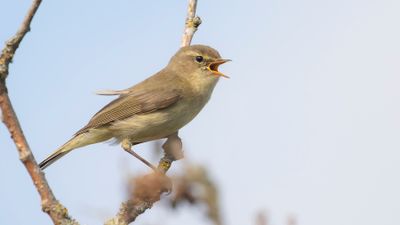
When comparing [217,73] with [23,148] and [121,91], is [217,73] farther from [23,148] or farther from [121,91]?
[23,148]

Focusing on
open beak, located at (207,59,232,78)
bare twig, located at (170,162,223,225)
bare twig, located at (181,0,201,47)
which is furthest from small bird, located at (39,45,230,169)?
bare twig, located at (170,162,223,225)

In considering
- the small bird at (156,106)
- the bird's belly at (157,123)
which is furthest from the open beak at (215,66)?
the bird's belly at (157,123)

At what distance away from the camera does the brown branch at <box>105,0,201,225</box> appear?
1.40m

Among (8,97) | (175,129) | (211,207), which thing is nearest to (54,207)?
(8,97)

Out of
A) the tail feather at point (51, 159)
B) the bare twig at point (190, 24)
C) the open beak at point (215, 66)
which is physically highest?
the bare twig at point (190, 24)

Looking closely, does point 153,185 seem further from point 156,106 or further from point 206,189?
point 156,106

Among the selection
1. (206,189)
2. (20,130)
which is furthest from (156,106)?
(206,189)

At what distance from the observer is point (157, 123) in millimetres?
6141

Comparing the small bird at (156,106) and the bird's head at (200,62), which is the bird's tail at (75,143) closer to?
the small bird at (156,106)

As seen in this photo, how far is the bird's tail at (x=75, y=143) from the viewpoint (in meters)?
5.96

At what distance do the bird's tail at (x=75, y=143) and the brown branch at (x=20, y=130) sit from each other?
347 cm

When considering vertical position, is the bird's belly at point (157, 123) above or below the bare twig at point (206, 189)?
below

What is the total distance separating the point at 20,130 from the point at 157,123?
3726mm

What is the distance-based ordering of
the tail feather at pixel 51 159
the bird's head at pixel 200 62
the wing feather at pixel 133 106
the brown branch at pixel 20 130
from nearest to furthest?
the brown branch at pixel 20 130, the tail feather at pixel 51 159, the wing feather at pixel 133 106, the bird's head at pixel 200 62
